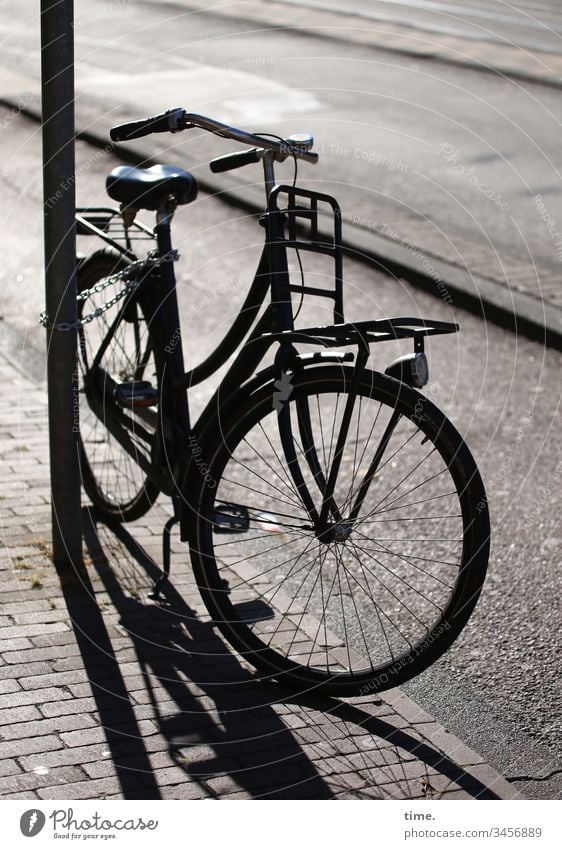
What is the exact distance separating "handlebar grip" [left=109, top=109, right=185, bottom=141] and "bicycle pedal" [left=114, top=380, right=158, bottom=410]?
0.97 metres

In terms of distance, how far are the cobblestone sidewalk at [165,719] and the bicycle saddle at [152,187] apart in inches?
56.1

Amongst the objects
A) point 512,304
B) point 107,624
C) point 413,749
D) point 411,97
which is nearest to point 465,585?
point 413,749

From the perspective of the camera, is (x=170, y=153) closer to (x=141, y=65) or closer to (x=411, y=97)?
(x=411, y=97)

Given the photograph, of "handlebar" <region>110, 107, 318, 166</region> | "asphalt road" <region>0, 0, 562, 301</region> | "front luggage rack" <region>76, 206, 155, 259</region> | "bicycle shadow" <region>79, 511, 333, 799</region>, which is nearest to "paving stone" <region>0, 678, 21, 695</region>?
"bicycle shadow" <region>79, 511, 333, 799</region>

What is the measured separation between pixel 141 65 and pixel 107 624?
1375 centimetres

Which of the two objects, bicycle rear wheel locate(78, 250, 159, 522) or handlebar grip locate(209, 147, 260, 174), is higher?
handlebar grip locate(209, 147, 260, 174)

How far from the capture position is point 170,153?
1195 centimetres

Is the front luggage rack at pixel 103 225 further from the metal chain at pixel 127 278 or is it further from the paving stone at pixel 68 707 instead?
the paving stone at pixel 68 707

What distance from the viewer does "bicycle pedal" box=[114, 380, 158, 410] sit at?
4.74 metres

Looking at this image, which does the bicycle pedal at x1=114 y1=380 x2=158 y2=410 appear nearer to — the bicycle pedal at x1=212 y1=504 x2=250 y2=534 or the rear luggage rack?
the bicycle pedal at x1=212 y1=504 x2=250 y2=534

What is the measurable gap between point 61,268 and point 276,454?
3.41ft

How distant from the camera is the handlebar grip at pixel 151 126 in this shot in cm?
417

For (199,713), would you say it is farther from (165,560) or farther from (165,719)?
(165,560)

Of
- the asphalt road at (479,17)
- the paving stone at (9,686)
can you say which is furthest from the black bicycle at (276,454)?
the asphalt road at (479,17)
